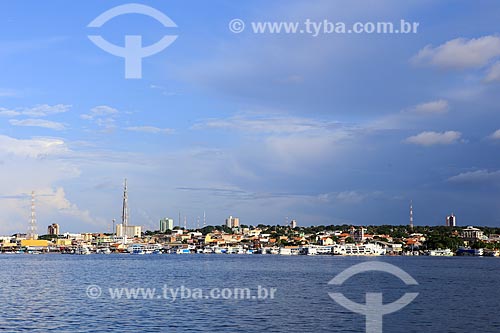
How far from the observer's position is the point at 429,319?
42.2 meters

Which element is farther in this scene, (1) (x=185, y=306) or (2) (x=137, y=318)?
(1) (x=185, y=306)

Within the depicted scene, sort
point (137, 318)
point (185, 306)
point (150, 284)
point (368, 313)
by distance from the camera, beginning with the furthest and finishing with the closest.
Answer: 1. point (150, 284)
2. point (185, 306)
3. point (368, 313)
4. point (137, 318)

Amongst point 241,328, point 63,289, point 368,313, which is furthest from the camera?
point 63,289

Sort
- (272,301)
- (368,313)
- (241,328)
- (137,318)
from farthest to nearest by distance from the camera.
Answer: (272,301) < (368,313) < (137,318) < (241,328)

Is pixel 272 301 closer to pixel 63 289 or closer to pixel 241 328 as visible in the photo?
pixel 241 328

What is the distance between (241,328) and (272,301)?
45.1ft

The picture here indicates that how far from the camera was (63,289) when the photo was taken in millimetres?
62344

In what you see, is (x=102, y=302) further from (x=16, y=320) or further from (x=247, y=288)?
(x=247, y=288)

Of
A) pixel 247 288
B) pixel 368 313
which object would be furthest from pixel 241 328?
pixel 247 288

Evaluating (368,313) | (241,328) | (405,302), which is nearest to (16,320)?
(241,328)

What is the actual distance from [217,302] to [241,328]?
13025mm

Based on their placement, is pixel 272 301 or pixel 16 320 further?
pixel 272 301

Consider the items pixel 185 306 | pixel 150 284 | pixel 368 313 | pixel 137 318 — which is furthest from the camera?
pixel 150 284

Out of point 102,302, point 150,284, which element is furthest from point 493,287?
point 102,302
